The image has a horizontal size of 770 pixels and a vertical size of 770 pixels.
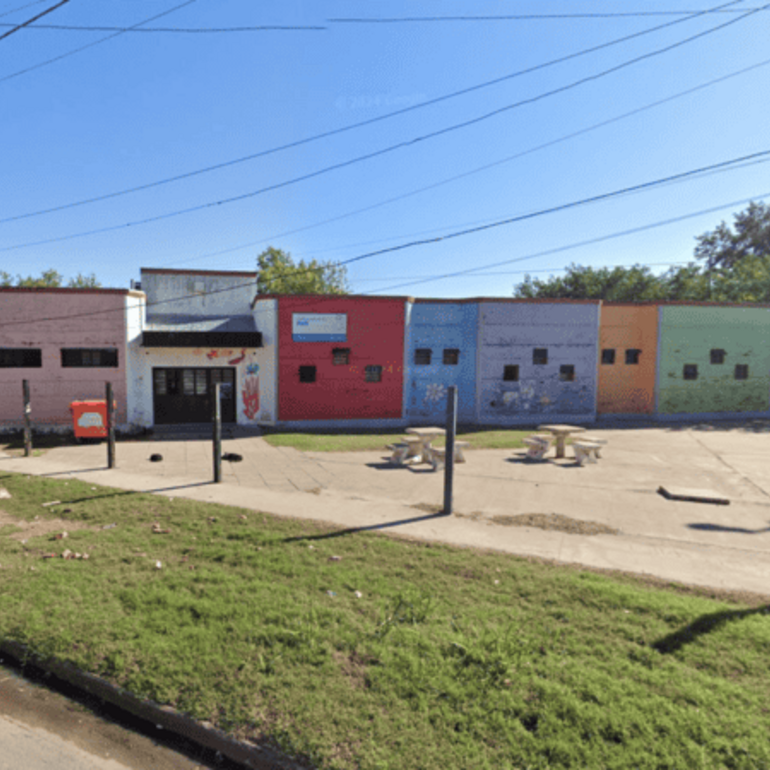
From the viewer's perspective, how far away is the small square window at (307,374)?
20.0 metres

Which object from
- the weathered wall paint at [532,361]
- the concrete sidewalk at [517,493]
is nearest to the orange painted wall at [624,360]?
the weathered wall paint at [532,361]

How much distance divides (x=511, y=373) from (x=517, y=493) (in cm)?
1279

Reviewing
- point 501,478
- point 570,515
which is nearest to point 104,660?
point 570,515

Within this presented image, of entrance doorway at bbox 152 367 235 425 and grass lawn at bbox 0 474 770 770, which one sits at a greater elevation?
entrance doorway at bbox 152 367 235 425

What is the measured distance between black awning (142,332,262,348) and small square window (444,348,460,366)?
8.11 meters

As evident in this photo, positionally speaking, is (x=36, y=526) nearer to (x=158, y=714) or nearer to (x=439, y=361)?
(x=158, y=714)

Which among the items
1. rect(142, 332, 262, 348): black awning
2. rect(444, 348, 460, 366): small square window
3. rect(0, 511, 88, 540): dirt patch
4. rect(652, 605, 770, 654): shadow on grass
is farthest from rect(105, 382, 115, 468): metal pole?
rect(444, 348, 460, 366): small square window

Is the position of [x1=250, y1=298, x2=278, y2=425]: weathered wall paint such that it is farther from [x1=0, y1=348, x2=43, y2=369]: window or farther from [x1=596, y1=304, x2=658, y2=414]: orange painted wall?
[x1=596, y1=304, x2=658, y2=414]: orange painted wall

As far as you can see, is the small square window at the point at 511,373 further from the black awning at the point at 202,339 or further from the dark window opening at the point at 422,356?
the black awning at the point at 202,339

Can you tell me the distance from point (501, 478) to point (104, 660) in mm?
9003

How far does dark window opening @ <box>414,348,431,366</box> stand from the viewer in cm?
2131

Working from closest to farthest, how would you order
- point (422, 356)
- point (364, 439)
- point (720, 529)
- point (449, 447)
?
point (720, 529) < point (449, 447) < point (364, 439) < point (422, 356)


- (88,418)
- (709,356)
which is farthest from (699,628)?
(709,356)

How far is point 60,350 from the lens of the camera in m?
17.8
